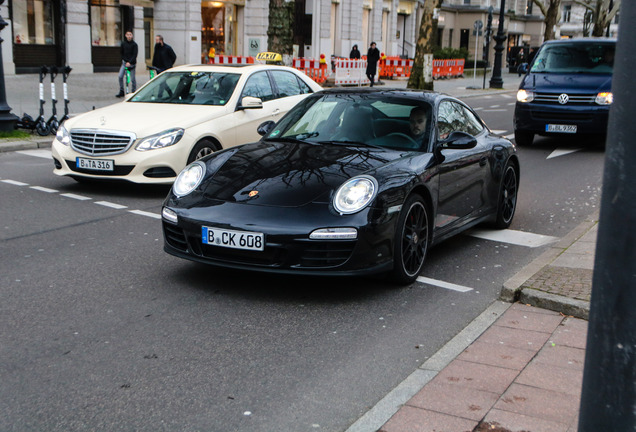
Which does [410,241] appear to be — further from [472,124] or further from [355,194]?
[472,124]

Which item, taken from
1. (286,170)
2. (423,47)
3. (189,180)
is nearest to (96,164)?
A: (189,180)

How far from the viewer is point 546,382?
4047mm

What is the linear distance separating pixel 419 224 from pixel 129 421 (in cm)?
298

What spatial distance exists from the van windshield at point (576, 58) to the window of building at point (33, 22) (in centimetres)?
2025

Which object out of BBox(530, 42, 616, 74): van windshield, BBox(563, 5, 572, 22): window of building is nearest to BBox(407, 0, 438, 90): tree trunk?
BBox(530, 42, 616, 74): van windshield

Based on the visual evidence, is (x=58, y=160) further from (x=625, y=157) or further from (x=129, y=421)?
(x=625, y=157)

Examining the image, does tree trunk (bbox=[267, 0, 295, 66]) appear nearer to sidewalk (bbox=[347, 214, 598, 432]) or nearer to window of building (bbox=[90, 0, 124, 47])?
window of building (bbox=[90, 0, 124, 47])

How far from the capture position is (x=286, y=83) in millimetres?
11328

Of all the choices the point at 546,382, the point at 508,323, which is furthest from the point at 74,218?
the point at 546,382

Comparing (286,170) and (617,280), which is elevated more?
(617,280)

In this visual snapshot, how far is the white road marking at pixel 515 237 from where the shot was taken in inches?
297

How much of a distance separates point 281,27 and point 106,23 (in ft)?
40.9

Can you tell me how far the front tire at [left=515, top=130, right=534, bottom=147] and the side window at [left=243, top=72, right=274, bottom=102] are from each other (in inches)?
245

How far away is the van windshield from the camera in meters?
→ 14.9
